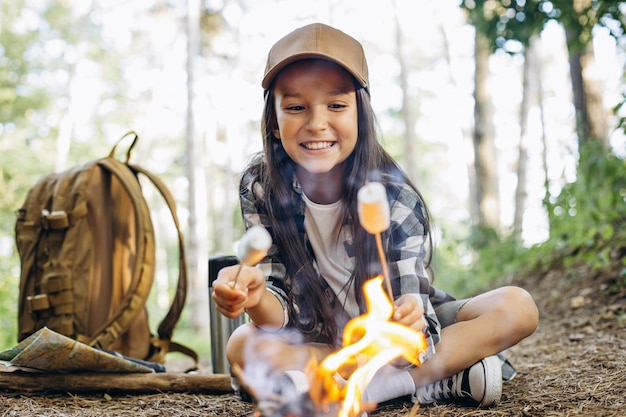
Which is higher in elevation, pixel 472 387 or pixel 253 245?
pixel 253 245

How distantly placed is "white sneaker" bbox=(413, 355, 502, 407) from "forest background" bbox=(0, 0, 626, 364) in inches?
45.8

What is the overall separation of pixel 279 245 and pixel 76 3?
18.5 meters

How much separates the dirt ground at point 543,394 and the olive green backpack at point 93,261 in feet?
1.88

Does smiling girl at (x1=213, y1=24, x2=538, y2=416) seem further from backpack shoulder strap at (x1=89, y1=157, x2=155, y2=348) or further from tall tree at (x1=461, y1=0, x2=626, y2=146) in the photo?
tall tree at (x1=461, y1=0, x2=626, y2=146)

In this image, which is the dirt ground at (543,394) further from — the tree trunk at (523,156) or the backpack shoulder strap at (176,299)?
the tree trunk at (523,156)

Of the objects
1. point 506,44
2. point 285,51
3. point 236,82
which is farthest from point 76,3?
point 285,51

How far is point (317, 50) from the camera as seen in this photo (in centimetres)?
175

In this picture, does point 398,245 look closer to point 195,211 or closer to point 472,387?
point 472,387

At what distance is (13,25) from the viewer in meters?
15.4

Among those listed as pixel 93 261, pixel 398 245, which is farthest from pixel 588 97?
pixel 93 261

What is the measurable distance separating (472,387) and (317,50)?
3.65 ft

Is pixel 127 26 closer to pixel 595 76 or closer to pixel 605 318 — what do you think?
pixel 595 76

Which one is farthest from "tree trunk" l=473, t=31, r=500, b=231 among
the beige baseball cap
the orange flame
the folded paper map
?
the orange flame

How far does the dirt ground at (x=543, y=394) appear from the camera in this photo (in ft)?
5.32
